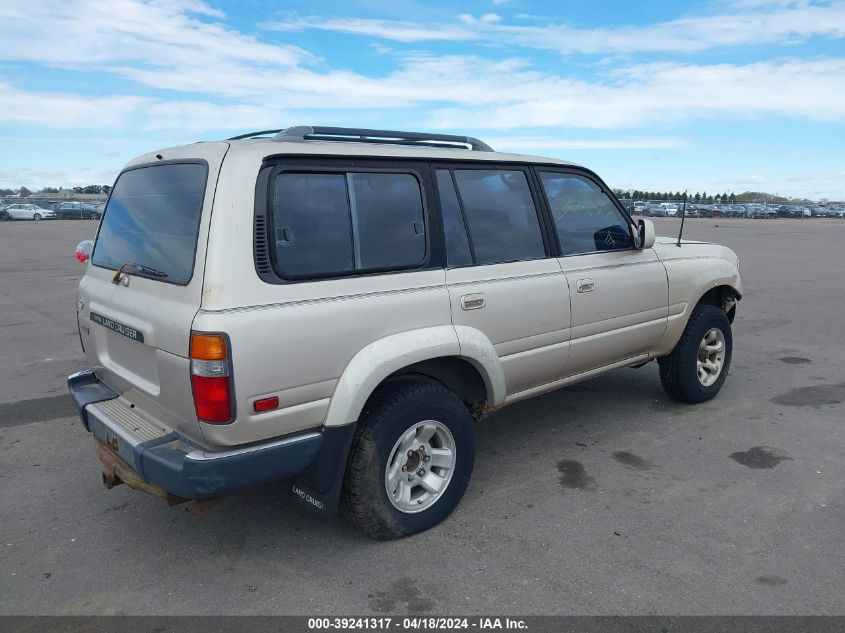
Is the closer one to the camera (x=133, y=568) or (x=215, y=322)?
(x=215, y=322)

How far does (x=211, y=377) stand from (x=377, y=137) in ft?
5.42

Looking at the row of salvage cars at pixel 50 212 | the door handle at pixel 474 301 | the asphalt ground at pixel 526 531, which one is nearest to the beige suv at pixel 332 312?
the door handle at pixel 474 301

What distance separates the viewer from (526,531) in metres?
3.43

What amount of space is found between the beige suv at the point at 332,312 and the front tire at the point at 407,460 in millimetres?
11

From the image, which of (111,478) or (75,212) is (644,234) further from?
(75,212)

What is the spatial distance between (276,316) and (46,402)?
3.77 m

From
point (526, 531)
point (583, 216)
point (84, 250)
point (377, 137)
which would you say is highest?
point (377, 137)

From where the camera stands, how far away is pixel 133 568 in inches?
123

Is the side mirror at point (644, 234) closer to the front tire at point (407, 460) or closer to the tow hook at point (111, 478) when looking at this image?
the front tire at point (407, 460)

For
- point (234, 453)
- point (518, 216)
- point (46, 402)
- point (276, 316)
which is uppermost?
point (518, 216)

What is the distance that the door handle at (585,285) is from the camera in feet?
13.4

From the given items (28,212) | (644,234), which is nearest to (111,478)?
(644,234)
